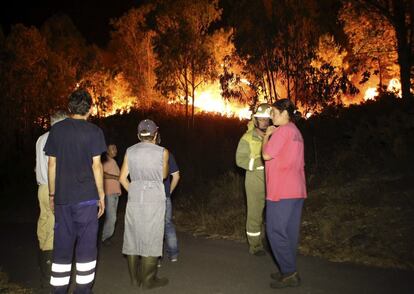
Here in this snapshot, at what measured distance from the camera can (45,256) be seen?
6.85 metres

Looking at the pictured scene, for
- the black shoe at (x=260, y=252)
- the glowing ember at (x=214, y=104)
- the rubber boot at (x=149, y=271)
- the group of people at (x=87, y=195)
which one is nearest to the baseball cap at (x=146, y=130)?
the group of people at (x=87, y=195)

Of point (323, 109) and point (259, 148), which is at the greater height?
point (323, 109)

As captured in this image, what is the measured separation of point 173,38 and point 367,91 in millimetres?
21648

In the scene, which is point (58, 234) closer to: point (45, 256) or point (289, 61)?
point (45, 256)

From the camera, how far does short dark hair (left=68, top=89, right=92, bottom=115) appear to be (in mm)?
5672

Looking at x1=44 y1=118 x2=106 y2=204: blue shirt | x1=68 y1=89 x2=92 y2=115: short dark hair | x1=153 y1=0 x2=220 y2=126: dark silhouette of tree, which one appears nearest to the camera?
x1=44 y1=118 x2=106 y2=204: blue shirt

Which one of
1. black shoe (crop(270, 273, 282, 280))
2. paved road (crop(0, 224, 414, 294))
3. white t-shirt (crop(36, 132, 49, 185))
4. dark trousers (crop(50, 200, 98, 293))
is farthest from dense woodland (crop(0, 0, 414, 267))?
dark trousers (crop(50, 200, 98, 293))

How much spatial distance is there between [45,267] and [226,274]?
238 centimetres

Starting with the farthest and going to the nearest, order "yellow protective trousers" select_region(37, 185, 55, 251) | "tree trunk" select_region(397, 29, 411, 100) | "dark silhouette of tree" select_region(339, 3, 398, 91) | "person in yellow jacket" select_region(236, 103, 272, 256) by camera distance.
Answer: "dark silhouette of tree" select_region(339, 3, 398, 91)
"tree trunk" select_region(397, 29, 411, 100)
"person in yellow jacket" select_region(236, 103, 272, 256)
"yellow protective trousers" select_region(37, 185, 55, 251)

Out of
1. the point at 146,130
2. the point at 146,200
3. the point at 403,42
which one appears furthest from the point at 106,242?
the point at 403,42

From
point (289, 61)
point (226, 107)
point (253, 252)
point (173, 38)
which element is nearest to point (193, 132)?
point (173, 38)

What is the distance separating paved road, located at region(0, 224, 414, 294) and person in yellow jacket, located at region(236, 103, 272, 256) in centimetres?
39

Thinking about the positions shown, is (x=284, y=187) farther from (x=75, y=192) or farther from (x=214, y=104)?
(x=214, y=104)

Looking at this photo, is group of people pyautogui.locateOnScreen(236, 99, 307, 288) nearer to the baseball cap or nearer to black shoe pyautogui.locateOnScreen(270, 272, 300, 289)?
black shoe pyautogui.locateOnScreen(270, 272, 300, 289)
